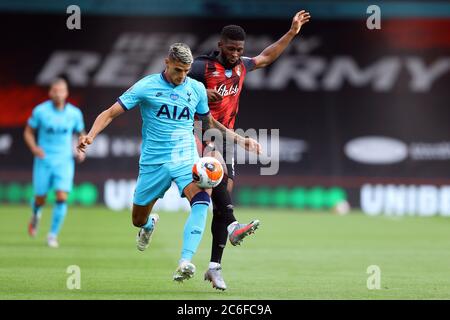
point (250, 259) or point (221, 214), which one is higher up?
point (221, 214)

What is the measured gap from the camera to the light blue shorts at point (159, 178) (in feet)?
33.6

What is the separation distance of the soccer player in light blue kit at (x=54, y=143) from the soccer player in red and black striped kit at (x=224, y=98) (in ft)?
19.2

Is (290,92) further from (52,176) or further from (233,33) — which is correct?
(233,33)

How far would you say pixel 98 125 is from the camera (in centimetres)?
984

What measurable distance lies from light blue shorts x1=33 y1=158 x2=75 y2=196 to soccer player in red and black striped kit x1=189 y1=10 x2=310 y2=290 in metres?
5.89

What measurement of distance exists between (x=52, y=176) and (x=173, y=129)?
21.9 ft

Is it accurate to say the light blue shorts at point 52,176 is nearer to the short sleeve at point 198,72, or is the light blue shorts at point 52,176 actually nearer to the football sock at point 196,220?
the short sleeve at point 198,72

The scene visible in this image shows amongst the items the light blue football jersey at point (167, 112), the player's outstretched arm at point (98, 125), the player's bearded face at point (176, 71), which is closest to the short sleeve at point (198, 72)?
the light blue football jersey at point (167, 112)

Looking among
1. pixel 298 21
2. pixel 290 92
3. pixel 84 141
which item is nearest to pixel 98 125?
pixel 84 141

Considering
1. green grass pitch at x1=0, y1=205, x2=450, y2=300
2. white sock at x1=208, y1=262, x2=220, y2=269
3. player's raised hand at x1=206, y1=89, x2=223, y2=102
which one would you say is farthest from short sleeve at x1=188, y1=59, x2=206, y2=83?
green grass pitch at x1=0, y1=205, x2=450, y2=300

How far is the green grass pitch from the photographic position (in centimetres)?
995

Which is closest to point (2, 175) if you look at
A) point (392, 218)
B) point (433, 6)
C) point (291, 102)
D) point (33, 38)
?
point (33, 38)

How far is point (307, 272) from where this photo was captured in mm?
12016
